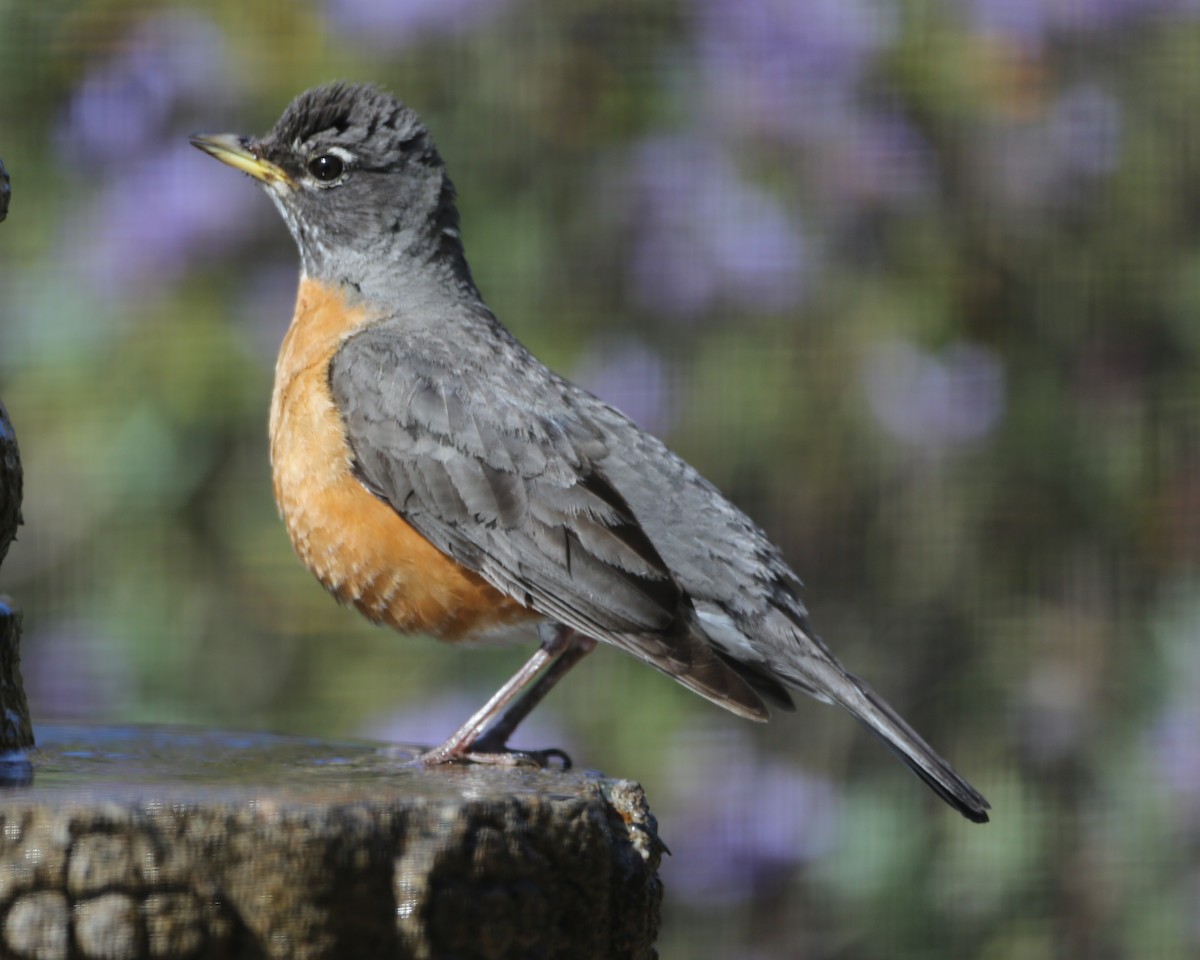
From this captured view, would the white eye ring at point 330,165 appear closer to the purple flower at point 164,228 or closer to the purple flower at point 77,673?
the purple flower at point 164,228

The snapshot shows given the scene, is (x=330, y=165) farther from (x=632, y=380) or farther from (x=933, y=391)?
(x=933, y=391)

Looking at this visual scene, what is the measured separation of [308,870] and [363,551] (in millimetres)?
1222

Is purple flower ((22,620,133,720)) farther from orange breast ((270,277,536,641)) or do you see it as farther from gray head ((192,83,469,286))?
orange breast ((270,277,536,641))

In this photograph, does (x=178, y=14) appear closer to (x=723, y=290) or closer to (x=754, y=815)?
(x=723, y=290)

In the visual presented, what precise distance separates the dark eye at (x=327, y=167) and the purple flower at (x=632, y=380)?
132cm

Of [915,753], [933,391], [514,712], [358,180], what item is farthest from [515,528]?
[933,391]

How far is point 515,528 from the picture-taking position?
3135 mm

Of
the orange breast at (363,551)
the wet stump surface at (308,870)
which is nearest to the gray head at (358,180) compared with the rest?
the orange breast at (363,551)

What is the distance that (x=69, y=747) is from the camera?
283 cm

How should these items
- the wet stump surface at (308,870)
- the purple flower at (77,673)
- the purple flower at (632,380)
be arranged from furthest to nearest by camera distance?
the purple flower at (632,380)
the purple flower at (77,673)
the wet stump surface at (308,870)

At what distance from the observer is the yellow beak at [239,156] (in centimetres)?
371

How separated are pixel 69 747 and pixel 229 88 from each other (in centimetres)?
274

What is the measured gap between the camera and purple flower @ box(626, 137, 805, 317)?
17.0 feet

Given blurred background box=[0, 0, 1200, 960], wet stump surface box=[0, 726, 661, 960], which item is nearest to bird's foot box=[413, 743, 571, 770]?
wet stump surface box=[0, 726, 661, 960]
